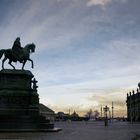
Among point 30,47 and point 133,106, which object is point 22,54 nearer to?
point 30,47

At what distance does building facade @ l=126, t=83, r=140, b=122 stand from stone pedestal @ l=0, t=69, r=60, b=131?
358 feet

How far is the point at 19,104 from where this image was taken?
3547 centimetres

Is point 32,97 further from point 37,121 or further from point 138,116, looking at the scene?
point 138,116

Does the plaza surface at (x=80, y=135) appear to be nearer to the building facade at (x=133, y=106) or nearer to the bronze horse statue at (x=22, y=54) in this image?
the bronze horse statue at (x=22, y=54)

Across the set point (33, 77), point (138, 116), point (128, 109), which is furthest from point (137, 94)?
point (33, 77)

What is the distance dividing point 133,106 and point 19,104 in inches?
4975

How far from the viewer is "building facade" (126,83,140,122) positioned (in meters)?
148

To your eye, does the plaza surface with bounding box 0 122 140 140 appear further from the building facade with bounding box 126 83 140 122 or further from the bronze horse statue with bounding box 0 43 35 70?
the building facade with bounding box 126 83 140 122

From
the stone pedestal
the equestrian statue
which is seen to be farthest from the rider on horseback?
the stone pedestal

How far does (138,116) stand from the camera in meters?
145

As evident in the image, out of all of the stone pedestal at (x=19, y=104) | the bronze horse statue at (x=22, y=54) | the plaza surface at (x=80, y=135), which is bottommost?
the plaza surface at (x=80, y=135)

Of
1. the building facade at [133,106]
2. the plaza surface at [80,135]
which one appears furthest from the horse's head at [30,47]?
the building facade at [133,106]

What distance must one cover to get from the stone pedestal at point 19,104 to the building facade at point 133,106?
4295 inches

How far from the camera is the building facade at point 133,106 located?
148m
